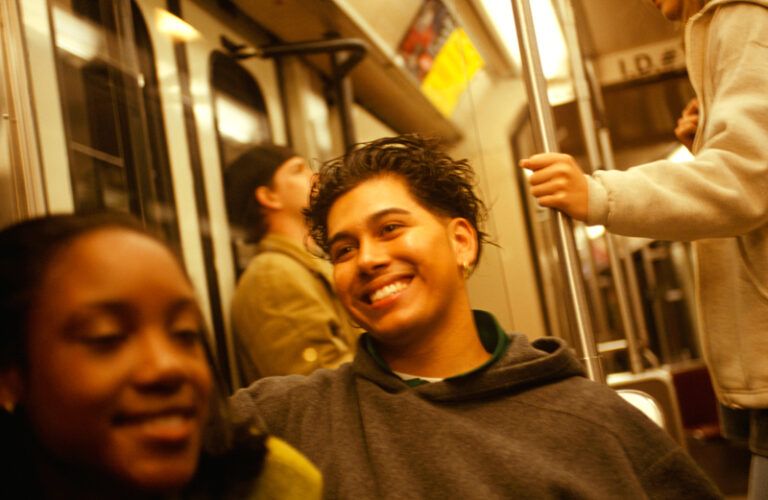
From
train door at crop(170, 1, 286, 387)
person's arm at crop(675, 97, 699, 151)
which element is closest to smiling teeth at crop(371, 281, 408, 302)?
person's arm at crop(675, 97, 699, 151)

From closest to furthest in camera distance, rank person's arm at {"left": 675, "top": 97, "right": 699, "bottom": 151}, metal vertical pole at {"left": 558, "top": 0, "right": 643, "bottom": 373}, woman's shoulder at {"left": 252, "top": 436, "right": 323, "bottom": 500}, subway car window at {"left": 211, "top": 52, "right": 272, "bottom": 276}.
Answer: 1. woman's shoulder at {"left": 252, "top": 436, "right": 323, "bottom": 500}
2. person's arm at {"left": 675, "top": 97, "right": 699, "bottom": 151}
3. subway car window at {"left": 211, "top": 52, "right": 272, "bottom": 276}
4. metal vertical pole at {"left": 558, "top": 0, "right": 643, "bottom": 373}

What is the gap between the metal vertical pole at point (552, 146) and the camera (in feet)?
5.32

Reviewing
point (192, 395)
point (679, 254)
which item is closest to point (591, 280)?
point (192, 395)

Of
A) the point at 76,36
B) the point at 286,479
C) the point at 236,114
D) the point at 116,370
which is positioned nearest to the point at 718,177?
the point at 286,479

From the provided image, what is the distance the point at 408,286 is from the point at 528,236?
2.46ft

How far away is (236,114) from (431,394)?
2.00m

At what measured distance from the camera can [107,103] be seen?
77.7 inches

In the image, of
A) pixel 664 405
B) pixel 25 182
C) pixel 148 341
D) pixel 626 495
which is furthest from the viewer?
pixel 664 405

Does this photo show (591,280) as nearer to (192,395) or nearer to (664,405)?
(664,405)

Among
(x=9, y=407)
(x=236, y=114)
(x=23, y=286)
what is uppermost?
(x=236, y=114)

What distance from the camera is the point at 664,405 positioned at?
7.98 feet

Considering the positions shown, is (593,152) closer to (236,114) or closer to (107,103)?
(236,114)

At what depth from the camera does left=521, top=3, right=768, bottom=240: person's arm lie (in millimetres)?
1354

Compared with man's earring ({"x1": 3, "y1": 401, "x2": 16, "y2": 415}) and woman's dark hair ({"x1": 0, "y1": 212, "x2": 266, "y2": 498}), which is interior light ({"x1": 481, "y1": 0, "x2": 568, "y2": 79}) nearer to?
woman's dark hair ({"x1": 0, "y1": 212, "x2": 266, "y2": 498})
